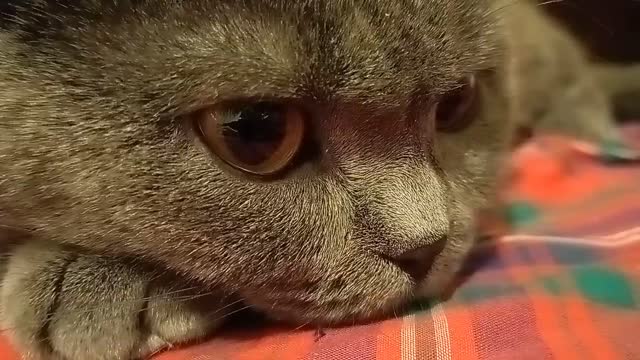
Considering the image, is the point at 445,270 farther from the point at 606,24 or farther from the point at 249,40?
the point at 606,24

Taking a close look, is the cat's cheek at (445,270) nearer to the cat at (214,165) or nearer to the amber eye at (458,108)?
the cat at (214,165)

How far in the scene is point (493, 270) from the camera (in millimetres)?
989

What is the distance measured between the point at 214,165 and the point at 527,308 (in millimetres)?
345

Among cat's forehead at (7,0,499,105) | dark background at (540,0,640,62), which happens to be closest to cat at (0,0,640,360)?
cat's forehead at (7,0,499,105)

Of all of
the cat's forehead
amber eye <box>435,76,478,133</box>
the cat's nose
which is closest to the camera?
the cat's forehead

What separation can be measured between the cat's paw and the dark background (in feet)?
3.53

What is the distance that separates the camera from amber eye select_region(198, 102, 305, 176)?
0.78 metres

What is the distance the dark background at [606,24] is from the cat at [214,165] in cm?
86

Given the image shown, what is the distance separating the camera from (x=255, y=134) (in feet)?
2.62

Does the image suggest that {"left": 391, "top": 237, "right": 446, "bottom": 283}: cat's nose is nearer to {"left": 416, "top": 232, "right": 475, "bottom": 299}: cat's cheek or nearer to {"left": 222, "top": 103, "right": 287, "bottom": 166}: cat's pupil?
{"left": 416, "top": 232, "right": 475, "bottom": 299}: cat's cheek

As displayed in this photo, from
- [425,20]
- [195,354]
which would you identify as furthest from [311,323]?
[425,20]

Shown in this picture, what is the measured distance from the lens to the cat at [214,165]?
0.76 m

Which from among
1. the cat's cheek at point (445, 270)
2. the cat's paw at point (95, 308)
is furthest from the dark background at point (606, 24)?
the cat's paw at point (95, 308)

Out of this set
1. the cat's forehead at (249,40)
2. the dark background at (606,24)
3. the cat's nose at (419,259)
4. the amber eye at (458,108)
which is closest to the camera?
the cat's forehead at (249,40)
